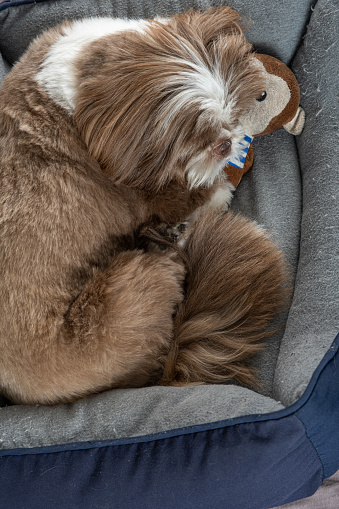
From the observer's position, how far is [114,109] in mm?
1045

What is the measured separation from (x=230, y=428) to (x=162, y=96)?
84 cm

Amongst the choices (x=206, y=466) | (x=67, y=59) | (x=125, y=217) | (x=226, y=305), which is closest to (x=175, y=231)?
(x=125, y=217)

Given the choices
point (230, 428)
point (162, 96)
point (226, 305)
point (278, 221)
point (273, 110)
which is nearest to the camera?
point (162, 96)

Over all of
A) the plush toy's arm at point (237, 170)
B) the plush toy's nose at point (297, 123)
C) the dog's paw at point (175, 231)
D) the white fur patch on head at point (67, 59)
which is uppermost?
the white fur patch on head at point (67, 59)

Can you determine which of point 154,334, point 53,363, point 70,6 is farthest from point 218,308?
point 70,6

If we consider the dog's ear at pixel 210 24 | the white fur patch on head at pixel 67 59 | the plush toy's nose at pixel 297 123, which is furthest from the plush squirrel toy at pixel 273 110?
the white fur patch on head at pixel 67 59

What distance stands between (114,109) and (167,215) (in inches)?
18.9

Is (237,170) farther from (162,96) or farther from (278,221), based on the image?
(162,96)

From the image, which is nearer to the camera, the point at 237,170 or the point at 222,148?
the point at 222,148

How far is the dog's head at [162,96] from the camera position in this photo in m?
1.04

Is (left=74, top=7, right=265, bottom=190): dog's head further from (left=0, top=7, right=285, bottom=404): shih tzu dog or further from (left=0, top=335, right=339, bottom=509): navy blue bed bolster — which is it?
(left=0, top=335, right=339, bottom=509): navy blue bed bolster

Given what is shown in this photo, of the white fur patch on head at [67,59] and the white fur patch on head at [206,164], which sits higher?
the white fur patch on head at [67,59]

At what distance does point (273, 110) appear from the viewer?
1522 millimetres

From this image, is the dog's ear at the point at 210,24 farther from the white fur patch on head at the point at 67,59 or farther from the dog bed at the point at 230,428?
the dog bed at the point at 230,428
